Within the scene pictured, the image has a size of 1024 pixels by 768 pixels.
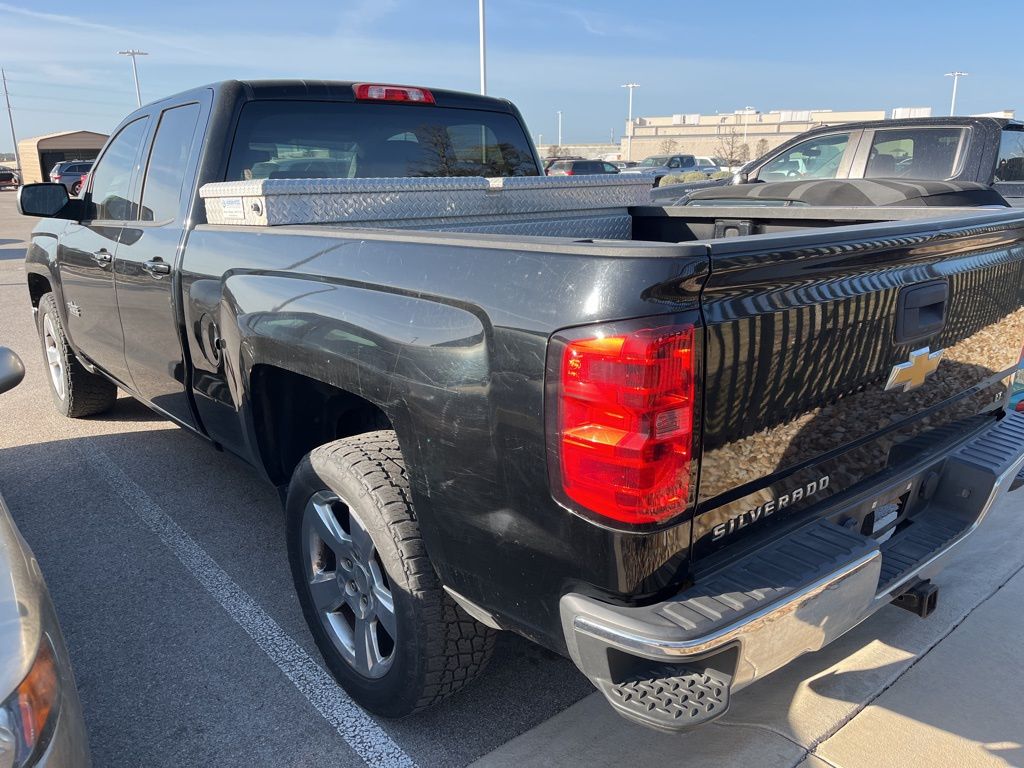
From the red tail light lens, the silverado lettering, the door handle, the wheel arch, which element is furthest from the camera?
the red tail light lens

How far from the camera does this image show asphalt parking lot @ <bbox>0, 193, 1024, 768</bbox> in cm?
239

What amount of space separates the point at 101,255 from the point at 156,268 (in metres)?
0.81

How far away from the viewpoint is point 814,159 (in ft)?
24.8

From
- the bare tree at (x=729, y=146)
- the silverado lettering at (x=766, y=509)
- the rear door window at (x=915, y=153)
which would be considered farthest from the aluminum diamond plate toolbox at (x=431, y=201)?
the bare tree at (x=729, y=146)

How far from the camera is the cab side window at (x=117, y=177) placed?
4.00 meters

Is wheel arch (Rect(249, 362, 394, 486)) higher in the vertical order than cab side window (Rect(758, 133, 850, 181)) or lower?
lower

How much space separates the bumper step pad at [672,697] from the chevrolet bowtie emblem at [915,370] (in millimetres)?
995

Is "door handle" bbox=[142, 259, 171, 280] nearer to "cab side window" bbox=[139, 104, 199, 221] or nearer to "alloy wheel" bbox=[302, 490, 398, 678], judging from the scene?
"cab side window" bbox=[139, 104, 199, 221]

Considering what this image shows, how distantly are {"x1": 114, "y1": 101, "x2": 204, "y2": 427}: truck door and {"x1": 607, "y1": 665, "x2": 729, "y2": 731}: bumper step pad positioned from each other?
242cm

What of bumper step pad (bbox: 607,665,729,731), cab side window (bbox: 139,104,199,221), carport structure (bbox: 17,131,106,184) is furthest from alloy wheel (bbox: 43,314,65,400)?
carport structure (bbox: 17,131,106,184)

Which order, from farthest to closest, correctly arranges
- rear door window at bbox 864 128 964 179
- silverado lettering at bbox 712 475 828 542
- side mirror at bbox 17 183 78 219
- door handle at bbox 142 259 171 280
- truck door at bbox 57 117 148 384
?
rear door window at bbox 864 128 964 179, side mirror at bbox 17 183 78 219, truck door at bbox 57 117 148 384, door handle at bbox 142 259 171 280, silverado lettering at bbox 712 475 828 542

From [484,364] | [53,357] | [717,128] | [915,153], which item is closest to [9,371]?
[484,364]

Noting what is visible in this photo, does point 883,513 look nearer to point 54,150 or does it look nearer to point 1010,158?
point 1010,158

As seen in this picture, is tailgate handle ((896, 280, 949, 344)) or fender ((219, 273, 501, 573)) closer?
fender ((219, 273, 501, 573))
